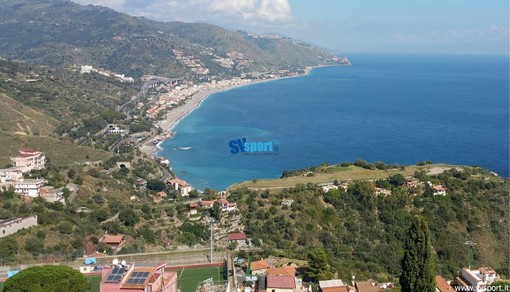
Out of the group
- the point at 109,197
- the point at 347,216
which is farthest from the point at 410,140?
the point at 109,197

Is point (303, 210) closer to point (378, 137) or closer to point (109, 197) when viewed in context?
point (109, 197)

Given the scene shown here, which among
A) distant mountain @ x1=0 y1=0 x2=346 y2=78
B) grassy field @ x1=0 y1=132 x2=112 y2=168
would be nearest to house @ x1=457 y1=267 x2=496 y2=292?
grassy field @ x1=0 y1=132 x2=112 y2=168

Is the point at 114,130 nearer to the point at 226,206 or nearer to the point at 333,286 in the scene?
the point at 226,206

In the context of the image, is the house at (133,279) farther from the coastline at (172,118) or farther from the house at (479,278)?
the coastline at (172,118)

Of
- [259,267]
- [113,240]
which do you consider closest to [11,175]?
[113,240]

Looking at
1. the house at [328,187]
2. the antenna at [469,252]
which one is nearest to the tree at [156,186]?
the house at [328,187]

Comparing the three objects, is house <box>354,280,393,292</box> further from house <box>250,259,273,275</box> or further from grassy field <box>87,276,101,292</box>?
grassy field <box>87,276,101,292</box>
